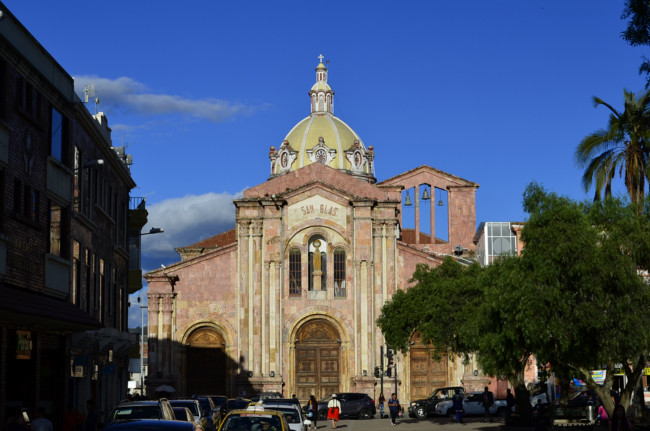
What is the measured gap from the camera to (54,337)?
32.5m

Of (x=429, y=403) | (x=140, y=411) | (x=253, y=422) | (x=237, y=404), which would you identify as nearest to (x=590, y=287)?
(x=253, y=422)

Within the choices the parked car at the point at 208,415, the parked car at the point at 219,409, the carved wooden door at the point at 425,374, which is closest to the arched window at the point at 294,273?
the carved wooden door at the point at 425,374

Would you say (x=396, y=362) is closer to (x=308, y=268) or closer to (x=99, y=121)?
(x=308, y=268)

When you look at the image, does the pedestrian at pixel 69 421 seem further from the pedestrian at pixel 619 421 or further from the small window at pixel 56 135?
the pedestrian at pixel 619 421

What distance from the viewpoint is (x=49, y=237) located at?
31.2 metres

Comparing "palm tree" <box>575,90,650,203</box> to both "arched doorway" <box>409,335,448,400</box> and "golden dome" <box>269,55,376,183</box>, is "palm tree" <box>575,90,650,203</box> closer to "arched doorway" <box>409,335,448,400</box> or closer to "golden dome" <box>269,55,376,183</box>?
"arched doorway" <box>409,335,448,400</box>

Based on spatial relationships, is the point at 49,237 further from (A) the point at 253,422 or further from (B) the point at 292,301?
(B) the point at 292,301

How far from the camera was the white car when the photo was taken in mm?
53344

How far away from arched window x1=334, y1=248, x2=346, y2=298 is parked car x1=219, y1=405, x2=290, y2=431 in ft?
132

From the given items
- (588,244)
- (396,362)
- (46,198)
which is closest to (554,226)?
(588,244)

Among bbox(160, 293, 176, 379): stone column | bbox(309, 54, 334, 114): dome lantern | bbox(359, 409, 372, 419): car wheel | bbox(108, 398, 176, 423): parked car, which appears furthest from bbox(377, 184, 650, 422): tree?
bbox(309, 54, 334, 114): dome lantern

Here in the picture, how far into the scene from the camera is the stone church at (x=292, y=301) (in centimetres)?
6188

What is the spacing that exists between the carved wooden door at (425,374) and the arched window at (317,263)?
694cm

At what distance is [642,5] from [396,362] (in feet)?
141
